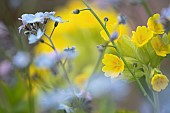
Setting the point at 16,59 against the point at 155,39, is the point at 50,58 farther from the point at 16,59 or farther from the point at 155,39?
the point at 155,39

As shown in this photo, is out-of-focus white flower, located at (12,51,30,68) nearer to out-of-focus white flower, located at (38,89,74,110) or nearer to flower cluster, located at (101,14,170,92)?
out-of-focus white flower, located at (38,89,74,110)

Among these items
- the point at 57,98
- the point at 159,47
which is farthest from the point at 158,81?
the point at 57,98

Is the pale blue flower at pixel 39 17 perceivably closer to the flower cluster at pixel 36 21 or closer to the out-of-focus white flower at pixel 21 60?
the flower cluster at pixel 36 21

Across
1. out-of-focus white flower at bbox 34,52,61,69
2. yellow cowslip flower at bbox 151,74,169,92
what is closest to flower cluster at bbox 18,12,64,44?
yellow cowslip flower at bbox 151,74,169,92

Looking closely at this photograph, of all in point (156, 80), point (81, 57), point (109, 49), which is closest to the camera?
→ point (156, 80)

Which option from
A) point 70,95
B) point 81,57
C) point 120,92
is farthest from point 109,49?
point 81,57

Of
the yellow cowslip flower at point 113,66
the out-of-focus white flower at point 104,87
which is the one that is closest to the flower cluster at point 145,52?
the yellow cowslip flower at point 113,66

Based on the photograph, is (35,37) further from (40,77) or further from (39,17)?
(40,77)
